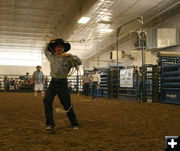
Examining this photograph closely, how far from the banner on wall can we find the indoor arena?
0.05 metres

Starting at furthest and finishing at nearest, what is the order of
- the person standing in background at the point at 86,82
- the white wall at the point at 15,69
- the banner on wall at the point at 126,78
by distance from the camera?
the white wall at the point at 15,69 → the person standing in background at the point at 86,82 → the banner on wall at the point at 126,78

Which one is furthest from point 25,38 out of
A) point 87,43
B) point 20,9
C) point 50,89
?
point 50,89

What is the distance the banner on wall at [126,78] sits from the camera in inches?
458

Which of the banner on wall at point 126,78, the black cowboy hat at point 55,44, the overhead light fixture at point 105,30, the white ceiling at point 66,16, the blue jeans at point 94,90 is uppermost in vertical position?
the white ceiling at point 66,16

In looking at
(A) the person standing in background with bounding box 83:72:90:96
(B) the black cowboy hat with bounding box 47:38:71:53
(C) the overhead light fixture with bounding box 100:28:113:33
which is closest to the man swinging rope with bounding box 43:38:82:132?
(B) the black cowboy hat with bounding box 47:38:71:53

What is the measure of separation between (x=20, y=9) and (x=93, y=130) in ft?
41.8

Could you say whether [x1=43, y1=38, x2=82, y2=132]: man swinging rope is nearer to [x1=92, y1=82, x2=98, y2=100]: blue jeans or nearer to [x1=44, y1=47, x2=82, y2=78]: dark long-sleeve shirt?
[x1=44, y1=47, x2=82, y2=78]: dark long-sleeve shirt

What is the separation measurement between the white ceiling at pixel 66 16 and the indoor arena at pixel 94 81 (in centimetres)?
6

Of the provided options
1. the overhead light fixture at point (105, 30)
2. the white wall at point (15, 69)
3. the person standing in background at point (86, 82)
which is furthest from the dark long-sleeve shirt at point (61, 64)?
the white wall at point (15, 69)

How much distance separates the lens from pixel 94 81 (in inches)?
482

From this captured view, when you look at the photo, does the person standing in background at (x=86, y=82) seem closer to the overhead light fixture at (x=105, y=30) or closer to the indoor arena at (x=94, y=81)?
the indoor arena at (x=94, y=81)

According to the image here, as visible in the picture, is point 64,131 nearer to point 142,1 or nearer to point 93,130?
point 93,130

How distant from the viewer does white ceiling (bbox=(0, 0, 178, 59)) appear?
45.1 ft

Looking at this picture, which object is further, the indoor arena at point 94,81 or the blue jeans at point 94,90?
the blue jeans at point 94,90
